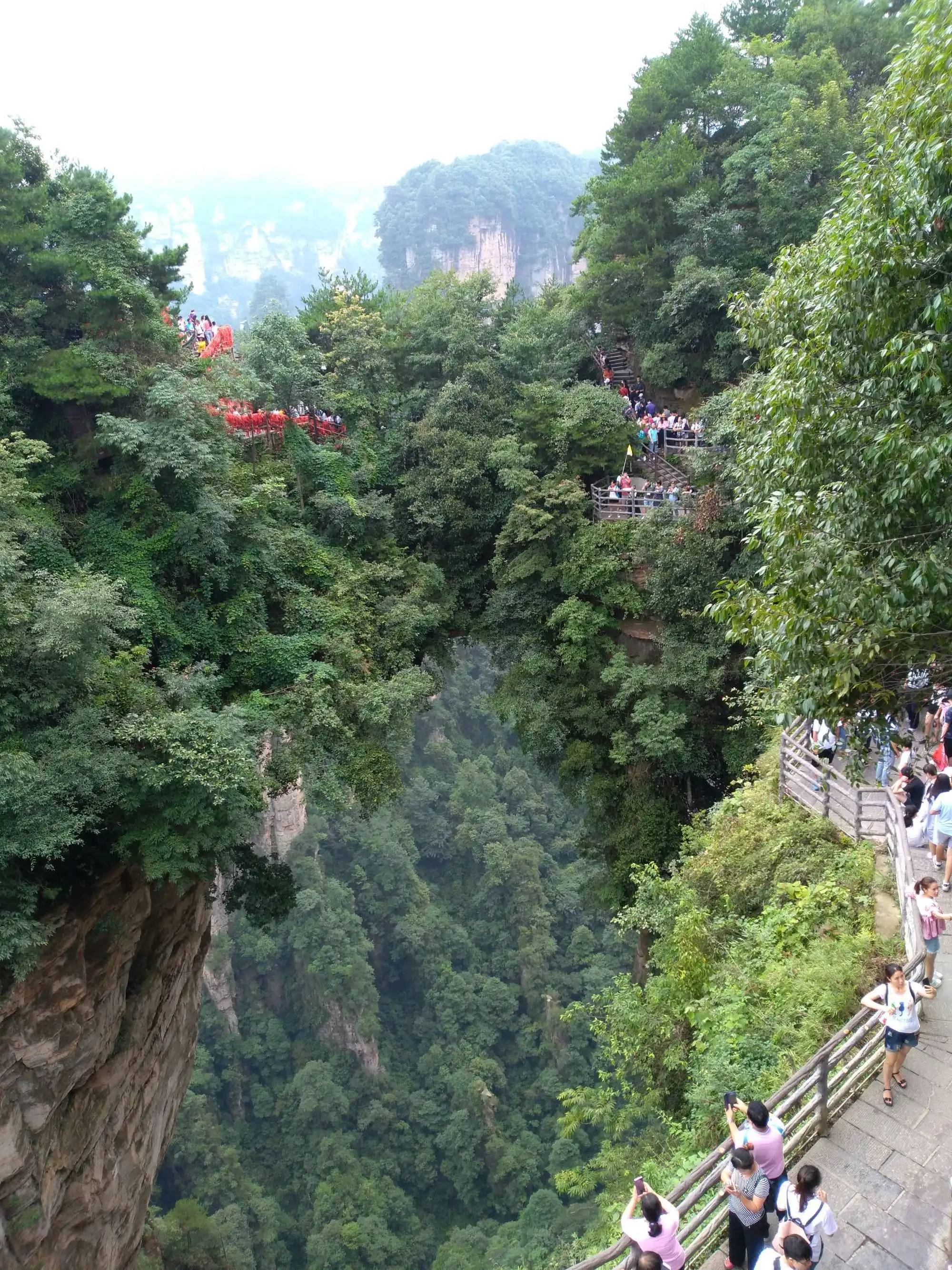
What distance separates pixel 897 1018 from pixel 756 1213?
161 cm

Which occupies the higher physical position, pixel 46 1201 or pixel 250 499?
pixel 250 499

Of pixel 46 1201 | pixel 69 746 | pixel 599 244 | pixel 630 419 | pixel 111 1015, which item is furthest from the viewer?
pixel 599 244

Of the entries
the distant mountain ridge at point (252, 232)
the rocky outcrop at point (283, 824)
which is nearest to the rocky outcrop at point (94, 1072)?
the rocky outcrop at point (283, 824)

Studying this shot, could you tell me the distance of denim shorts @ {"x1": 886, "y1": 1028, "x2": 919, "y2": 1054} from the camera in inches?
195

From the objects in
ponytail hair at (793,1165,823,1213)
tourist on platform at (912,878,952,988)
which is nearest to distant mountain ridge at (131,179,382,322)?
tourist on platform at (912,878,952,988)

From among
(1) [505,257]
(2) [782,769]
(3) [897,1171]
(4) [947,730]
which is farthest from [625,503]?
(1) [505,257]

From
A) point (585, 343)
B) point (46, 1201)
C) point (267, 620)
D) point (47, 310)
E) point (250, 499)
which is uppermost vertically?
point (585, 343)

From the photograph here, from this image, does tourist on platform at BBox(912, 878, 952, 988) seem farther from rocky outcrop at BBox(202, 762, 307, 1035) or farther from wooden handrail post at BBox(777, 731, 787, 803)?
rocky outcrop at BBox(202, 762, 307, 1035)

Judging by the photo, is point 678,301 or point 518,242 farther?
point 518,242

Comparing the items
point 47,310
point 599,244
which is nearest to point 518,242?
point 599,244

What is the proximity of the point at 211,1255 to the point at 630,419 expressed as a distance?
82.8 feet

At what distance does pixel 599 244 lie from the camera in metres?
18.1

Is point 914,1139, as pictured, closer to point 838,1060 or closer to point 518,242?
point 838,1060

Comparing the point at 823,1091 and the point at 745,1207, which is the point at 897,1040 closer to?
the point at 823,1091
